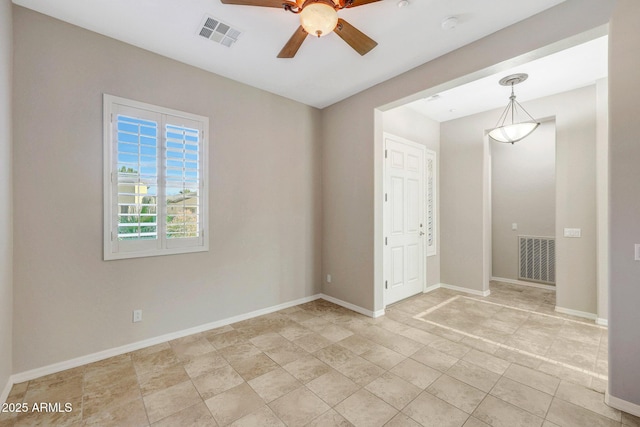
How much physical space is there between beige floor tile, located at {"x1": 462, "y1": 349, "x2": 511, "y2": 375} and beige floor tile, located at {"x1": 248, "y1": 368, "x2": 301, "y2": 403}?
1670mm

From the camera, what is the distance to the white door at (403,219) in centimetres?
412

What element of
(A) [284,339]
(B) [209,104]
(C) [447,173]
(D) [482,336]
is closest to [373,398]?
(A) [284,339]

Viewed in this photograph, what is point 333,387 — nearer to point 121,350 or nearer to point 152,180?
point 121,350

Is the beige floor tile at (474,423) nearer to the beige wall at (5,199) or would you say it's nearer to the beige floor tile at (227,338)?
the beige floor tile at (227,338)

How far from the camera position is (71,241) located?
8.04 ft

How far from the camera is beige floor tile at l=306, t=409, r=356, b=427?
181 centimetres

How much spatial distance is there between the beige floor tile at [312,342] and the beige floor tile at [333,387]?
1.59 feet

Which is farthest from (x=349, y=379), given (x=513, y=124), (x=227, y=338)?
(x=513, y=124)

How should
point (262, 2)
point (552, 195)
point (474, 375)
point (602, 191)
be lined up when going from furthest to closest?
1. point (552, 195)
2. point (602, 191)
3. point (474, 375)
4. point (262, 2)

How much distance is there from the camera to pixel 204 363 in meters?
2.55

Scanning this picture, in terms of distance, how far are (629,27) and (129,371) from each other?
4.66 m

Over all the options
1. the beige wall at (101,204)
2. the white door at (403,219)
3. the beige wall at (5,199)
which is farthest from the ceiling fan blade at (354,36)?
the beige wall at (5,199)

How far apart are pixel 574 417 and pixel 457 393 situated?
72 cm

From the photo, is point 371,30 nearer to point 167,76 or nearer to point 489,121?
point 167,76
